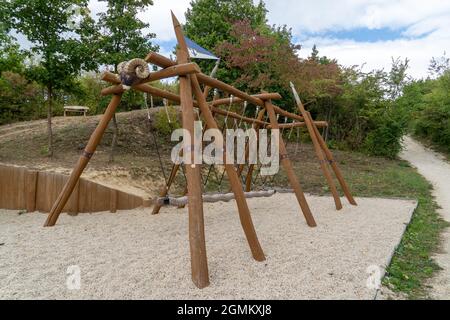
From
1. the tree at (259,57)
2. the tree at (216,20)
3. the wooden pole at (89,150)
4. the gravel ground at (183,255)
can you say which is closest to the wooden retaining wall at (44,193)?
the gravel ground at (183,255)

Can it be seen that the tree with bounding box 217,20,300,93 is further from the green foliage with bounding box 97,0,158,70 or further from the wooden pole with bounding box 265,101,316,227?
the wooden pole with bounding box 265,101,316,227

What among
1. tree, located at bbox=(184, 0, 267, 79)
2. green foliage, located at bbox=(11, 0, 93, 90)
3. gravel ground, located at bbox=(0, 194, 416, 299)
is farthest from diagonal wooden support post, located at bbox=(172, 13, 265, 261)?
tree, located at bbox=(184, 0, 267, 79)

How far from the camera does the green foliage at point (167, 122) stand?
977cm

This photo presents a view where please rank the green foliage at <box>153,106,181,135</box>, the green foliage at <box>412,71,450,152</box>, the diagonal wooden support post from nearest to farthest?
the diagonal wooden support post → the green foliage at <box>153,106,181,135</box> → the green foliage at <box>412,71,450,152</box>

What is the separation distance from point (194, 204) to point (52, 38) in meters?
5.68

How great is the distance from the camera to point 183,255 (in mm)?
3285

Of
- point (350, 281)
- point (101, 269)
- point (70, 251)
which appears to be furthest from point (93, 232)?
point (350, 281)

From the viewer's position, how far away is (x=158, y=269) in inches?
114

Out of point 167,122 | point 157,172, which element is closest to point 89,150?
point 157,172

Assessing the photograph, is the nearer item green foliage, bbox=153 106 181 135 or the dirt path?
the dirt path

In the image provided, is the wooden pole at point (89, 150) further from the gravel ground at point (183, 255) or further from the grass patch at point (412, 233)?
the grass patch at point (412, 233)

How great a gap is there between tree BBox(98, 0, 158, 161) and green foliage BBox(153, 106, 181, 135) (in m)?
2.77

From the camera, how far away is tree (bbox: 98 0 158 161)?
22.9 feet

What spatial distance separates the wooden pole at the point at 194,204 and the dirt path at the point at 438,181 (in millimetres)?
1882
